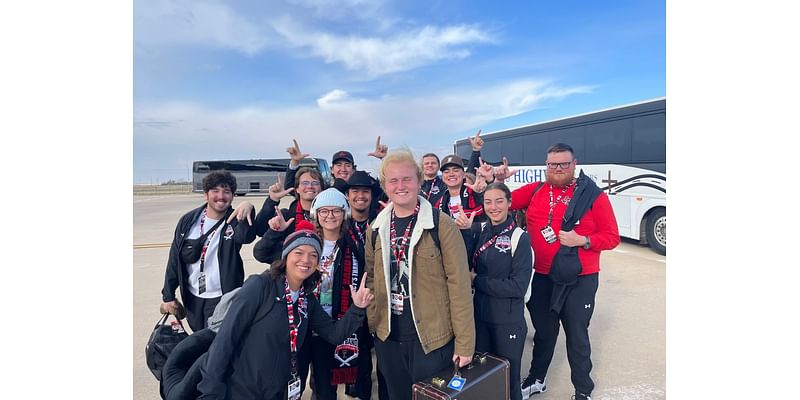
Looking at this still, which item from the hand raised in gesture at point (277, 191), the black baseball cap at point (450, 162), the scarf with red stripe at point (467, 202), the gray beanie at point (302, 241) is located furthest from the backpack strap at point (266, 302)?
the black baseball cap at point (450, 162)

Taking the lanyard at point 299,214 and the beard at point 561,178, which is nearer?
the beard at point 561,178

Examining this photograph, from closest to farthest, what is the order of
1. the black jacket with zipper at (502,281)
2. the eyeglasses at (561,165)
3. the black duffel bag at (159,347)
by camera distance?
the black duffel bag at (159,347) → the black jacket with zipper at (502,281) → the eyeglasses at (561,165)

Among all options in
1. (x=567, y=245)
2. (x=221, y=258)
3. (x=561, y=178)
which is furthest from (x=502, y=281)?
(x=221, y=258)

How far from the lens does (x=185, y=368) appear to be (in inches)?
86.8

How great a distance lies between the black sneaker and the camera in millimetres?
3270

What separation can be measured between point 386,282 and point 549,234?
58.4 inches

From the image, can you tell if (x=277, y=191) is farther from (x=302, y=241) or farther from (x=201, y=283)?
(x=302, y=241)

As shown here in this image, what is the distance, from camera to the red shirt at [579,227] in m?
2.92

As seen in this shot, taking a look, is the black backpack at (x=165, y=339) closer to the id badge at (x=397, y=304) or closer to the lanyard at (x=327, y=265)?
the lanyard at (x=327, y=265)

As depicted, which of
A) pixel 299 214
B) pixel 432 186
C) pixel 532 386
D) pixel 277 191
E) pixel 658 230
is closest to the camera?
pixel 532 386

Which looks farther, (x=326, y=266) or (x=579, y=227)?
(x=579, y=227)

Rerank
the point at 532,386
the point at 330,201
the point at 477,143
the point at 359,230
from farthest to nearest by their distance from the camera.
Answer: the point at 477,143, the point at 532,386, the point at 359,230, the point at 330,201

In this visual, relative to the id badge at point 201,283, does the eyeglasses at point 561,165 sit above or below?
above

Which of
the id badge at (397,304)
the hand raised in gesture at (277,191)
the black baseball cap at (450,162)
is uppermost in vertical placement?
the black baseball cap at (450,162)
